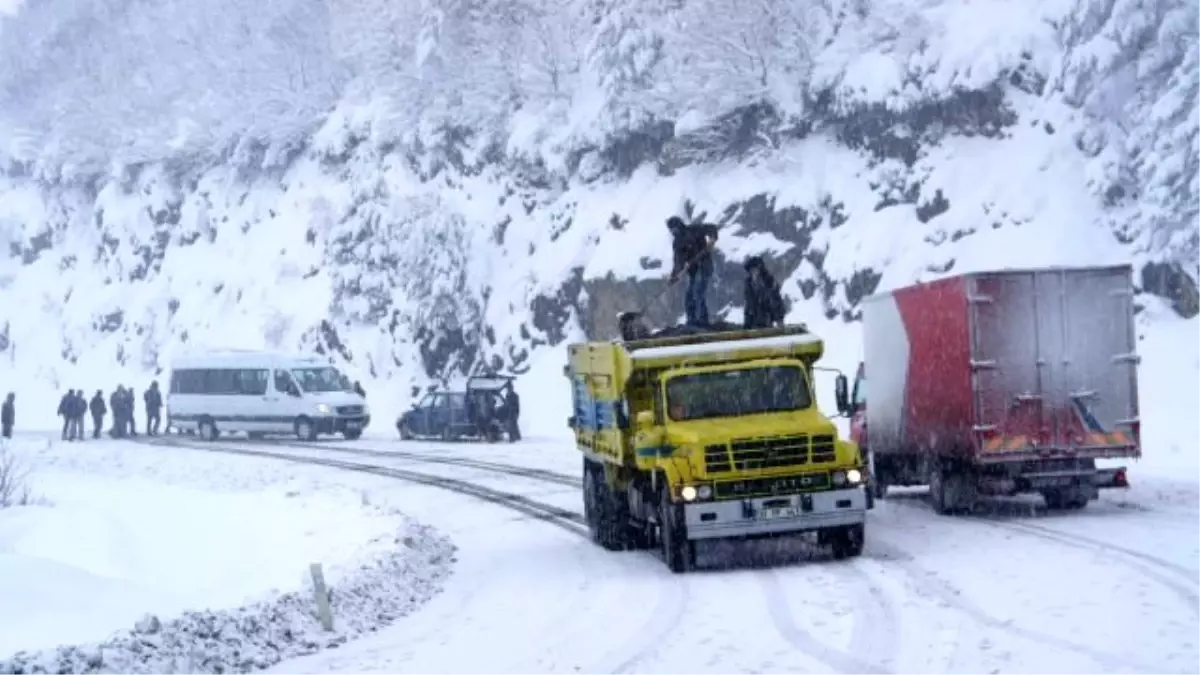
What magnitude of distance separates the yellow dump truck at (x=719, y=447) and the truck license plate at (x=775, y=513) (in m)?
0.01

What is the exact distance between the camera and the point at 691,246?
1788 centimetres

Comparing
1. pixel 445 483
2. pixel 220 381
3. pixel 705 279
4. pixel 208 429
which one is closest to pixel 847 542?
pixel 705 279

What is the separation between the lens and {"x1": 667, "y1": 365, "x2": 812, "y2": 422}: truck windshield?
15547 mm

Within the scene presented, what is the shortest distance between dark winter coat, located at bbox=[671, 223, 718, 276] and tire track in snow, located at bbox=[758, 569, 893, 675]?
215 inches

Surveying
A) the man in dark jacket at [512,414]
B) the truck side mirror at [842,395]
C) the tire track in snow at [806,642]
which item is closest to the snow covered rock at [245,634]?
the tire track in snow at [806,642]

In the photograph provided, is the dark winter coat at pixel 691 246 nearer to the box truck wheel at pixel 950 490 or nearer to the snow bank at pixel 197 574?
the box truck wheel at pixel 950 490

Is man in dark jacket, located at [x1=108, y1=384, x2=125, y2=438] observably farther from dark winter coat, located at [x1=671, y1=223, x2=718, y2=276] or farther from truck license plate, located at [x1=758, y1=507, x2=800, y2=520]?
truck license plate, located at [x1=758, y1=507, x2=800, y2=520]

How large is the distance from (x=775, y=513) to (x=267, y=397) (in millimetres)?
34031

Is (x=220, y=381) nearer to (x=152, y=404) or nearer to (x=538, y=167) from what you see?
(x=152, y=404)

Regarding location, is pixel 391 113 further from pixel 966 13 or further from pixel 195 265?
pixel 966 13

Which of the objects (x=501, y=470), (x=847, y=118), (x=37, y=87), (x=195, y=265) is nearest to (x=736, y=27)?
(x=847, y=118)

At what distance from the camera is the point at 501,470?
30156mm

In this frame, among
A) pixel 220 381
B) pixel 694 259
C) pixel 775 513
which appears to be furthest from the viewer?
pixel 220 381

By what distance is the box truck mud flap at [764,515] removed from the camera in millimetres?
14477
